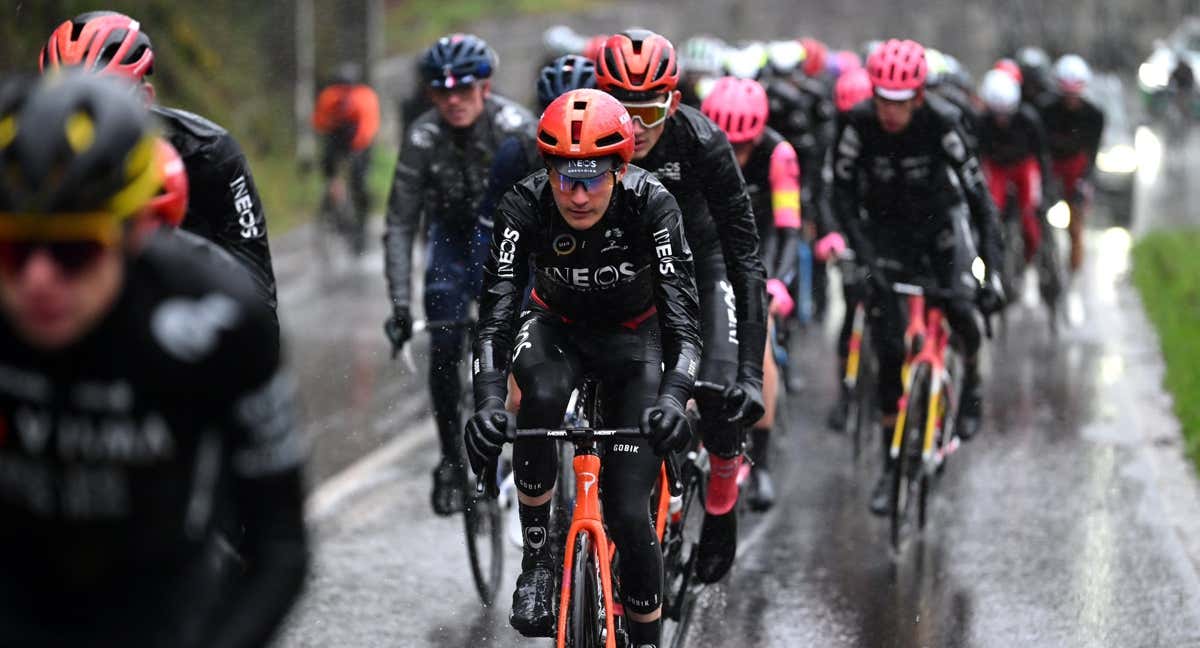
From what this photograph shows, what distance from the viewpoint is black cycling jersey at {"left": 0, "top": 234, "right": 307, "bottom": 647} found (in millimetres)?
3053

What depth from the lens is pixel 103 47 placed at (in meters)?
5.91

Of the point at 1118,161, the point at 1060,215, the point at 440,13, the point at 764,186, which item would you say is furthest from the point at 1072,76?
the point at 440,13

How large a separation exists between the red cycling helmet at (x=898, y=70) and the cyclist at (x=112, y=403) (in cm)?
588

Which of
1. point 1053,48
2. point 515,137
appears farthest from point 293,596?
point 1053,48

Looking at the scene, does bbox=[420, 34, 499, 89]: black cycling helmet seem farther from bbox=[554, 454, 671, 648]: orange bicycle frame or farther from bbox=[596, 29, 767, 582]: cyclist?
bbox=[554, 454, 671, 648]: orange bicycle frame

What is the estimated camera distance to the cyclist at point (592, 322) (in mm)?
5492

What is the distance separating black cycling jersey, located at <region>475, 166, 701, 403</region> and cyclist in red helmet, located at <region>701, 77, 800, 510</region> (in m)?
2.56

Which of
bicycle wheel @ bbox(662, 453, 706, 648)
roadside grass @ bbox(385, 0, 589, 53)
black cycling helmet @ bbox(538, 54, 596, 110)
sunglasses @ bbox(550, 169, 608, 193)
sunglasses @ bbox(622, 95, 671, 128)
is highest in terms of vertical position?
roadside grass @ bbox(385, 0, 589, 53)

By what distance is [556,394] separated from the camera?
5.60 metres

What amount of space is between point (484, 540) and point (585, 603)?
2.52 metres

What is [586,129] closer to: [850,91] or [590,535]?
[590,535]

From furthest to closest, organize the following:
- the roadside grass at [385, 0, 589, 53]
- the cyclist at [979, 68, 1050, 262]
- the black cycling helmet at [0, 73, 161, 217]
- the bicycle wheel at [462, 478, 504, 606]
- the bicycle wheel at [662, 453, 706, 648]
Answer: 1. the roadside grass at [385, 0, 589, 53]
2. the cyclist at [979, 68, 1050, 262]
3. the bicycle wheel at [462, 478, 504, 606]
4. the bicycle wheel at [662, 453, 706, 648]
5. the black cycling helmet at [0, 73, 161, 217]

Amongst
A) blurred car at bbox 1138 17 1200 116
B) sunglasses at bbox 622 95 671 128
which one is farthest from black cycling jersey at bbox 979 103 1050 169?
blurred car at bbox 1138 17 1200 116

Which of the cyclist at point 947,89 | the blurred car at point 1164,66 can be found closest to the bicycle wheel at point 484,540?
the cyclist at point 947,89
